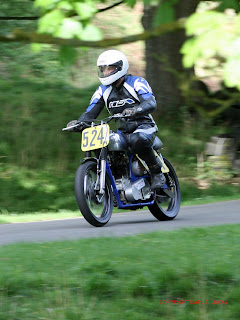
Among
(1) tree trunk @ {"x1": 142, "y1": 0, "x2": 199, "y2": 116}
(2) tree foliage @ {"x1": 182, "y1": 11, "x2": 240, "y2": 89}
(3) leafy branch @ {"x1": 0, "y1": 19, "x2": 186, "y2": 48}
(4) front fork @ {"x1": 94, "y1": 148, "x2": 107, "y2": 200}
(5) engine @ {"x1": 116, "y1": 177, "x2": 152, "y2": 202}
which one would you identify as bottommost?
(1) tree trunk @ {"x1": 142, "y1": 0, "x2": 199, "y2": 116}

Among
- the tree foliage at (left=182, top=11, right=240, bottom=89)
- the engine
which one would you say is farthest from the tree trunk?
the tree foliage at (left=182, top=11, right=240, bottom=89)

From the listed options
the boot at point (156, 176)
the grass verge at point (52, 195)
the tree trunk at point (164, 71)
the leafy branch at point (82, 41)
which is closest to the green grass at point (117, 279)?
the leafy branch at point (82, 41)

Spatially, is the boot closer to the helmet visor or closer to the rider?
the rider

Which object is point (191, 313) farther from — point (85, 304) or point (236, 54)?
point (236, 54)

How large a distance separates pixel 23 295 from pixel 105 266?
35.0 inches

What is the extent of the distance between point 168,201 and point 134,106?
5.74ft

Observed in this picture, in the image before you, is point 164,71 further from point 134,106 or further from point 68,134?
point 134,106

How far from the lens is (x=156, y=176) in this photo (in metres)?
9.92

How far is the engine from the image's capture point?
31.3 ft

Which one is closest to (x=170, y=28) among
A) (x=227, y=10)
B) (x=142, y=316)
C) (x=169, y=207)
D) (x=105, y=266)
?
(x=227, y=10)

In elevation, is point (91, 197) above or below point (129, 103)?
below

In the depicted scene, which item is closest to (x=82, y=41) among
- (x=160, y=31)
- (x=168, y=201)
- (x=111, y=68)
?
(x=160, y=31)

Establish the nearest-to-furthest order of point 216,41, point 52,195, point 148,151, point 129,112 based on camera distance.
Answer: point 216,41 < point 129,112 < point 148,151 < point 52,195

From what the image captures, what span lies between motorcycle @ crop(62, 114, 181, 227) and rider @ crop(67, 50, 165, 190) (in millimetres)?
144
